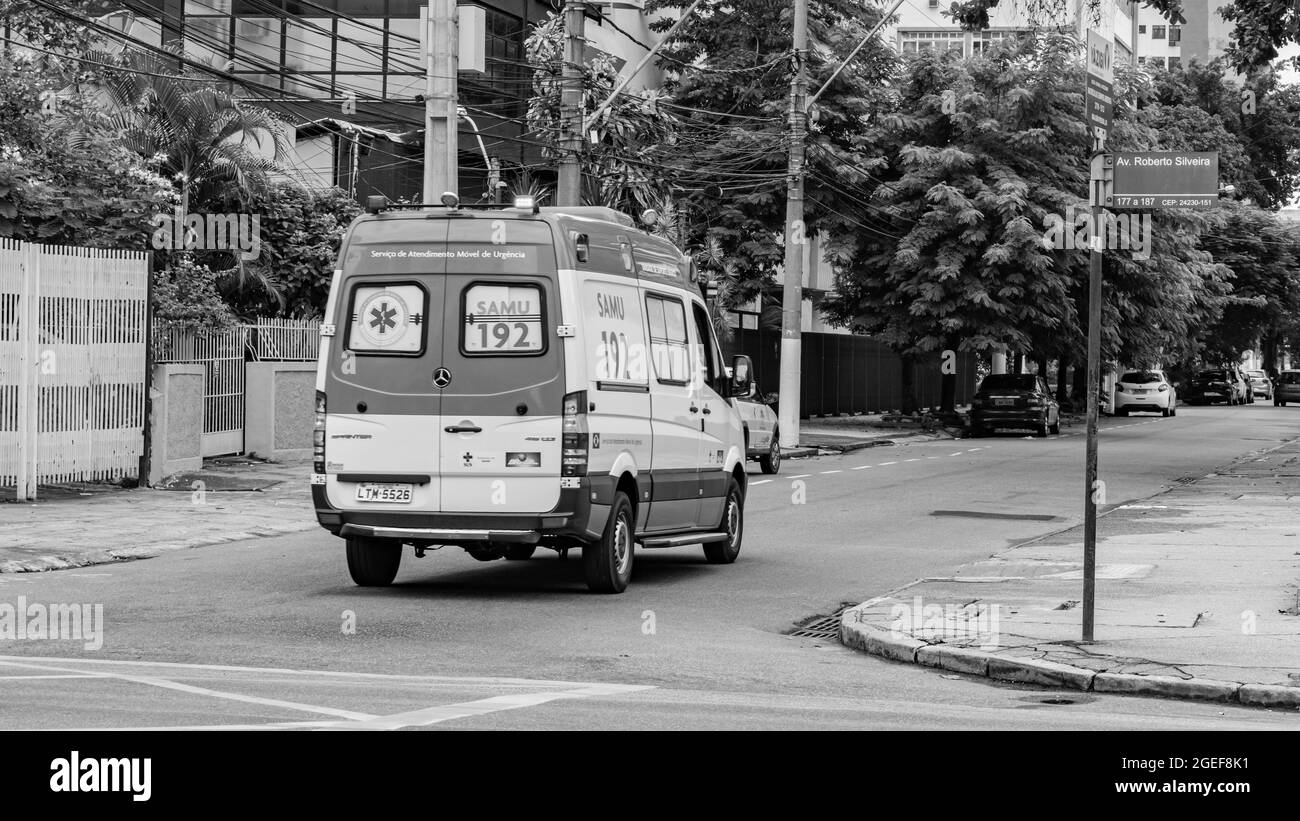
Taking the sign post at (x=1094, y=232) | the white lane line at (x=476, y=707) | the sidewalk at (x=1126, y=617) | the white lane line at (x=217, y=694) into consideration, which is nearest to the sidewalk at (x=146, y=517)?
the white lane line at (x=217, y=694)

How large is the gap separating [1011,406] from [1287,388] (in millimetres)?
39354

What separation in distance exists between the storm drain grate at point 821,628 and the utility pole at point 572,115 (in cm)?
1257

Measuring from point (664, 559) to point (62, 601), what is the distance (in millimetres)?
5816

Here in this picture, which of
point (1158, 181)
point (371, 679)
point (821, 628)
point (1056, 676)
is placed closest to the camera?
point (371, 679)

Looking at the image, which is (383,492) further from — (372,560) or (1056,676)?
(1056,676)

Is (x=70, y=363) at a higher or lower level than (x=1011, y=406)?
higher

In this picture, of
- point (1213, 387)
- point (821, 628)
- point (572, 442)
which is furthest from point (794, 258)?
point (1213, 387)

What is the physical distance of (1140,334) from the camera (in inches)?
1890

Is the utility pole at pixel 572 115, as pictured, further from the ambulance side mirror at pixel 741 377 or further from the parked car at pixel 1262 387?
the parked car at pixel 1262 387

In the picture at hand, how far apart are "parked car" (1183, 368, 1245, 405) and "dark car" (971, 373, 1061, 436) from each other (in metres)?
39.0

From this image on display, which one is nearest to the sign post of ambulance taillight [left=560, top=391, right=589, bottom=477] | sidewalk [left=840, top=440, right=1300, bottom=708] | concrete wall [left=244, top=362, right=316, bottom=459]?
sidewalk [left=840, top=440, right=1300, bottom=708]

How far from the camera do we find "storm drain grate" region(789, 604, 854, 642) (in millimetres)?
12180

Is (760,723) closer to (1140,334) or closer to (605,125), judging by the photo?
(605,125)

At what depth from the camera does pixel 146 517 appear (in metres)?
18.8
